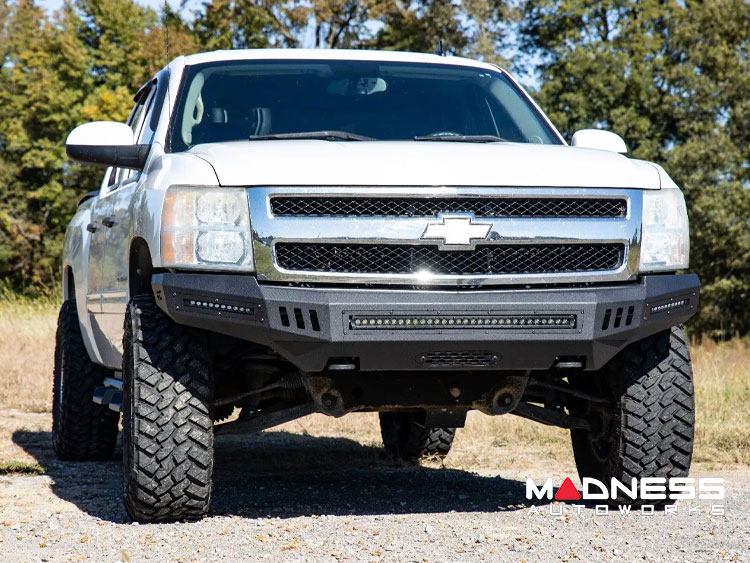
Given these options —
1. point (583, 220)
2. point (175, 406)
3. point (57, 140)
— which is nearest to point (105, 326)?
point (175, 406)

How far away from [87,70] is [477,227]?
135ft

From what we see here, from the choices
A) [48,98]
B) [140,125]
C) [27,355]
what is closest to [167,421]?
[140,125]

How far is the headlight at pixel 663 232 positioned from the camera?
4879 mm

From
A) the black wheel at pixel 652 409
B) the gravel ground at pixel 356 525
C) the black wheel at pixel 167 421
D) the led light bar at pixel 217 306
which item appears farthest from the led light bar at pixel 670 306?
the black wheel at pixel 167 421

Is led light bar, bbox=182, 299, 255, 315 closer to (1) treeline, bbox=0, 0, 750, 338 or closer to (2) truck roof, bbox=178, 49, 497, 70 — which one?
(2) truck roof, bbox=178, 49, 497, 70

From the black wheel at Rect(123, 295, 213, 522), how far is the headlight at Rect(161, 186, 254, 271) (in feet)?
1.32

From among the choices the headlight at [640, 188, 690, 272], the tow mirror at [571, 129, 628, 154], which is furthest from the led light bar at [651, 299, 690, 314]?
the tow mirror at [571, 129, 628, 154]

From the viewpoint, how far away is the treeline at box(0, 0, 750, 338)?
35.6 m

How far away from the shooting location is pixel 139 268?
17.7 feet

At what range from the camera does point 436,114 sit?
601 cm

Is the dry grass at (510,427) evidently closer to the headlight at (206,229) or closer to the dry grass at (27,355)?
the dry grass at (27,355)

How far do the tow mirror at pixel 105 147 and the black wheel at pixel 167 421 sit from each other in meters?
0.87

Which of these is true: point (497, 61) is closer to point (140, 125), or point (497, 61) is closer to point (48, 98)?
point (48, 98)

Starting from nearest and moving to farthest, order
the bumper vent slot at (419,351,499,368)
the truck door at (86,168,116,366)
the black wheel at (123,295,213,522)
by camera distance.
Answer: the bumper vent slot at (419,351,499,368)
the black wheel at (123,295,213,522)
the truck door at (86,168,116,366)
